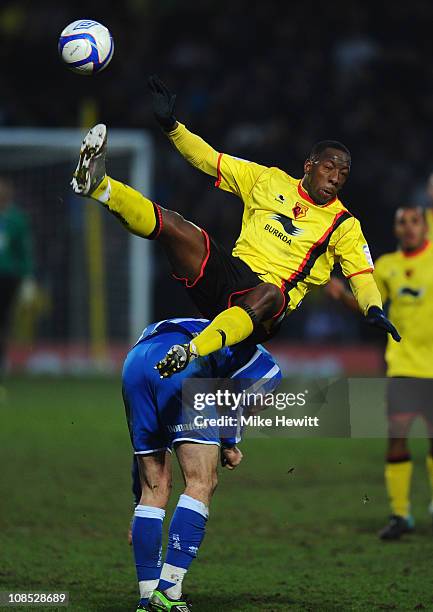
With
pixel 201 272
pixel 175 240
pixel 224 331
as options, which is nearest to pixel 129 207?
pixel 175 240

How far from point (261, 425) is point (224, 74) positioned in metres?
12.6

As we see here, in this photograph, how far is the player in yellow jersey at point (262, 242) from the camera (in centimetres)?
489

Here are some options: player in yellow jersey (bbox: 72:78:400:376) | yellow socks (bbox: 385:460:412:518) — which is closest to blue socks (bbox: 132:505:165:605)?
player in yellow jersey (bbox: 72:78:400:376)

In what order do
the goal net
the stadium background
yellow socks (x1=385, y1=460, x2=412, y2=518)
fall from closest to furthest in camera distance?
yellow socks (x1=385, y1=460, x2=412, y2=518), the stadium background, the goal net

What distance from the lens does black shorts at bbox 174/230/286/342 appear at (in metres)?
5.05

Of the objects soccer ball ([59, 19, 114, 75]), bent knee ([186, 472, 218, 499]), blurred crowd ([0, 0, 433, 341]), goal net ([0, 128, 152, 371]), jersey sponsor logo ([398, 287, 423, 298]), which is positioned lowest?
bent knee ([186, 472, 218, 499])

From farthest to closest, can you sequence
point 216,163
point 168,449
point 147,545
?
point 216,163
point 168,449
point 147,545

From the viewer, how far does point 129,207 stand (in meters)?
4.80

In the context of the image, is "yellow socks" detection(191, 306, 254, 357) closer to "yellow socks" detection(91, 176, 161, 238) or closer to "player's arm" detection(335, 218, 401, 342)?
"yellow socks" detection(91, 176, 161, 238)

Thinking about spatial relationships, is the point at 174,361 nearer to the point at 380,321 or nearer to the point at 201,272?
the point at 201,272

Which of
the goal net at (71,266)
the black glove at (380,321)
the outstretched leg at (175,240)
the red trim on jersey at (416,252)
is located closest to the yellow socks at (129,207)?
the outstretched leg at (175,240)

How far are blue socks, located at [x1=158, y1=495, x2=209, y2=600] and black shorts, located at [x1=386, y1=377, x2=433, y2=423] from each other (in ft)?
9.47

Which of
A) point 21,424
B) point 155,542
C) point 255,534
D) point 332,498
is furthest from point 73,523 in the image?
point 21,424

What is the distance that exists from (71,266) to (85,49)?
11.6 meters
